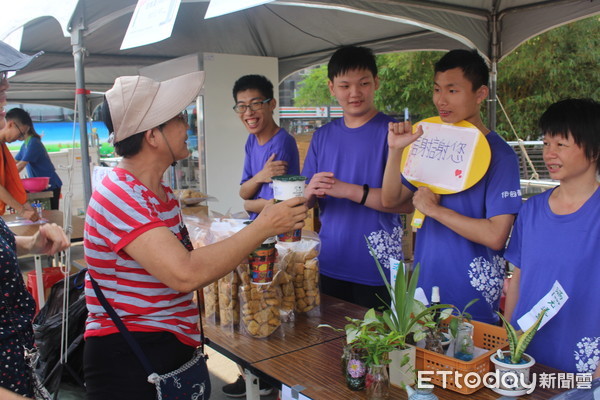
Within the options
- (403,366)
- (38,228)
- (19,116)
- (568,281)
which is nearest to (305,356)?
(403,366)

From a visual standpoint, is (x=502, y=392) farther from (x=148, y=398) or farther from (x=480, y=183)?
(x=148, y=398)

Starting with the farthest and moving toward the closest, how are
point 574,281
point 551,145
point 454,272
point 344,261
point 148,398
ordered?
point 344,261 → point 454,272 → point 551,145 → point 574,281 → point 148,398

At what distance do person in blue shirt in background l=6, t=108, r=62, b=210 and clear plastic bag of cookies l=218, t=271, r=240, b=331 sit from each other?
18.2 feet

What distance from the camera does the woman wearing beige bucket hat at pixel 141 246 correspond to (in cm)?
142

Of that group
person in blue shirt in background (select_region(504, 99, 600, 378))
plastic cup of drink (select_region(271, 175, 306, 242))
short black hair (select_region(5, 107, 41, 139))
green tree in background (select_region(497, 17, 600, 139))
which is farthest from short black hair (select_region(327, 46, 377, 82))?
green tree in background (select_region(497, 17, 600, 139))

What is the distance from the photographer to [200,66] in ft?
16.2

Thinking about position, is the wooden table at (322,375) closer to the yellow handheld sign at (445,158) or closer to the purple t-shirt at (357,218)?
the purple t-shirt at (357,218)

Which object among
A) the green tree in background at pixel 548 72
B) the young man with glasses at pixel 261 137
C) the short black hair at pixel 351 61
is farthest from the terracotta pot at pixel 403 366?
the green tree in background at pixel 548 72

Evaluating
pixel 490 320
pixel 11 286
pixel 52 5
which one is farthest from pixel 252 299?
pixel 52 5

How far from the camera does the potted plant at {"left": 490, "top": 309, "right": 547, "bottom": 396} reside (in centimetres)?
145

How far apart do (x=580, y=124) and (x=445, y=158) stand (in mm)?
524

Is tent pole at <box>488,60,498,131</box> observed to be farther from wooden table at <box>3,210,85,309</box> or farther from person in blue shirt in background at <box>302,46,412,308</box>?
wooden table at <box>3,210,85,309</box>

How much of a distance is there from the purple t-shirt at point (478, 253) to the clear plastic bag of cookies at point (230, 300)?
822mm

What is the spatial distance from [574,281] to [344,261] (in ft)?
3.38
